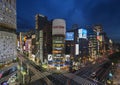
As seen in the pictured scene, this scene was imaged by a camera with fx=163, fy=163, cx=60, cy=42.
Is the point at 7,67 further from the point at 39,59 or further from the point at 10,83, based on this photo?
the point at 39,59

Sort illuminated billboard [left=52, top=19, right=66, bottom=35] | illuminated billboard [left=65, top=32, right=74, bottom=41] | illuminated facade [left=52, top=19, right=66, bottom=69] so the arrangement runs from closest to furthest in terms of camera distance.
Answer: illuminated facade [left=52, top=19, right=66, bottom=69]
illuminated billboard [left=52, top=19, right=66, bottom=35]
illuminated billboard [left=65, top=32, right=74, bottom=41]

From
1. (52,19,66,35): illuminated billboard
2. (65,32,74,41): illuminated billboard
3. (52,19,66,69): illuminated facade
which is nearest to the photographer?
(52,19,66,69): illuminated facade

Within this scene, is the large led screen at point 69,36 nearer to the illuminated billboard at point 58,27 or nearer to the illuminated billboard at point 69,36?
the illuminated billboard at point 69,36

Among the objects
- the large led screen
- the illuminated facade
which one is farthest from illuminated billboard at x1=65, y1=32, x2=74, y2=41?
the illuminated facade

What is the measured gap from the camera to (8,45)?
45406mm

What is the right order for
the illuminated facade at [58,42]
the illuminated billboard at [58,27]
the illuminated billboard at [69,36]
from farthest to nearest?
the illuminated billboard at [69,36]
the illuminated billboard at [58,27]
the illuminated facade at [58,42]

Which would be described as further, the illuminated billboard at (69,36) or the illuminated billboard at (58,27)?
the illuminated billboard at (69,36)

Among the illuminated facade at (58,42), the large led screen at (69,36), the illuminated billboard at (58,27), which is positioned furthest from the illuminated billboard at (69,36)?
the illuminated billboard at (58,27)

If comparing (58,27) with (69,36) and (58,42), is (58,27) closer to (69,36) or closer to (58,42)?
(58,42)

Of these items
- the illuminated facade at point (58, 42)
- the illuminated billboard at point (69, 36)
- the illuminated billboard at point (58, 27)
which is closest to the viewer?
the illuminated facade at point (58, 42)

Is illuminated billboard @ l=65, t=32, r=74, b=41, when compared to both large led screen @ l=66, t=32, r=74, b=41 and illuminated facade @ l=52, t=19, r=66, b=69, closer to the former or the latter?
large led screen @ l=66, t=32, r=74, b=41

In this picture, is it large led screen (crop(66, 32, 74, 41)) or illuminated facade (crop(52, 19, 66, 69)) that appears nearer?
illuminated facade (crop(52, 19, 66, 69))

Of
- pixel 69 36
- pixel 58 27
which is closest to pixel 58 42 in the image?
pixel 58 27

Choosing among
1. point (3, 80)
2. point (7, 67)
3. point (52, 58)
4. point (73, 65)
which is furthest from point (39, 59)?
point (3, 80)
